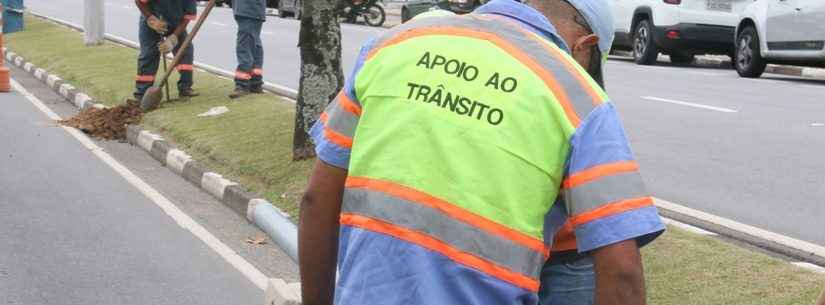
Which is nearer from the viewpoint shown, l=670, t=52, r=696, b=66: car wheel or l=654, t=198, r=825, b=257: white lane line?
l=654, t=198, r=825, b=257: white lane line

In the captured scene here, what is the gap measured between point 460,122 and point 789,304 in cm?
341

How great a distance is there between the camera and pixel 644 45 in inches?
827

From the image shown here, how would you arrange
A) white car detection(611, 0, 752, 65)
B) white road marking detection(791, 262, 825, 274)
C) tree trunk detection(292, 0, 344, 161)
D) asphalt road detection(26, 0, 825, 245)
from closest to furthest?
white road marking detection(791, 262, 825, 274) → asphalt road detection(26, 0, 825, 245) → tree trunk detection(292, 0, 344, 161) → white car detection(611, 0, 752, 65)

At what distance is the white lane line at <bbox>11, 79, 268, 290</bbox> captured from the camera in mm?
6859

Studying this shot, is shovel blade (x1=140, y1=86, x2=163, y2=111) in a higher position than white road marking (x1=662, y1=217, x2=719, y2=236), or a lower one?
lower

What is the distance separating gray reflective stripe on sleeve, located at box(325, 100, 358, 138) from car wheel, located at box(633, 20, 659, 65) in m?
18.6

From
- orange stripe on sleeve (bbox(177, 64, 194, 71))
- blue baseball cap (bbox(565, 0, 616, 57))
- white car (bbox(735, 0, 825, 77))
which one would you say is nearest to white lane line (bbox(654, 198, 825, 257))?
blue baseball cap (bbox(565, 0, 616, 57))

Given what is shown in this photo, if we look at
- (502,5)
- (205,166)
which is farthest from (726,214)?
(502,5)

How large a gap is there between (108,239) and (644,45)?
14.7 metres

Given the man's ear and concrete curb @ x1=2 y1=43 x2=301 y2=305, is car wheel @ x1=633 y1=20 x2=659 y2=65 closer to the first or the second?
concrete curb @ x1=2 y1=43 x2=301 y2=305

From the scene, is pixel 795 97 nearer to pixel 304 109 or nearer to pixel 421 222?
pixel 304 109

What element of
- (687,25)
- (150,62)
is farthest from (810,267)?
(687,25)

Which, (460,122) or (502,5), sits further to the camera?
(502,5)

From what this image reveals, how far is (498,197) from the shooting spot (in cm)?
204
